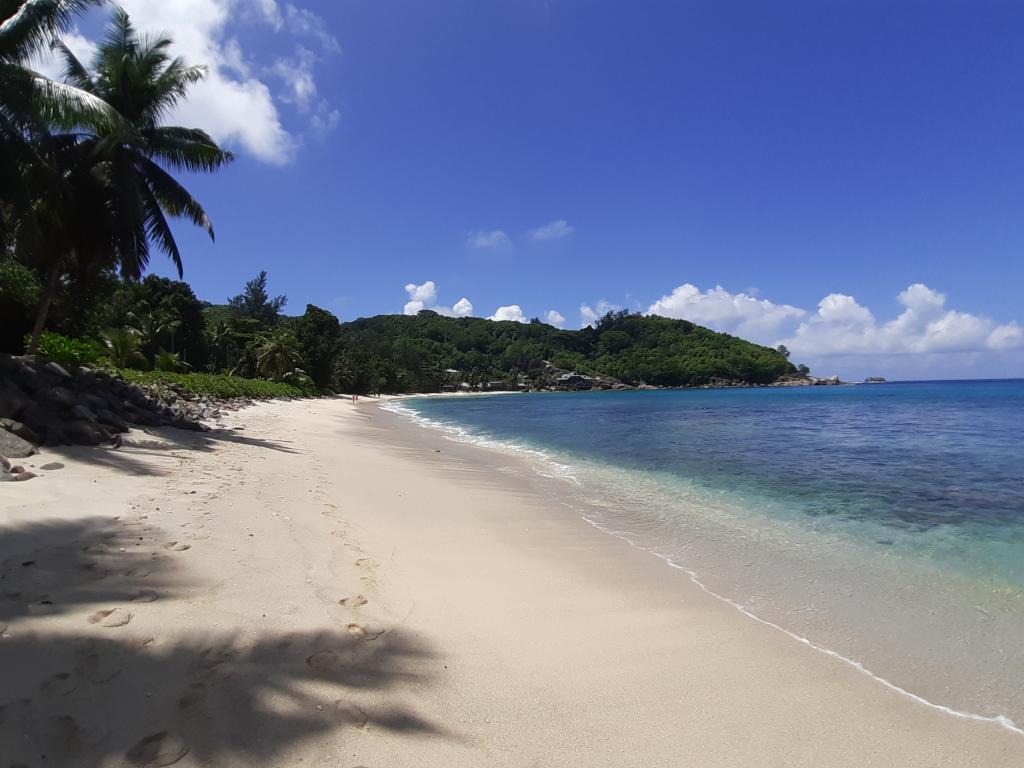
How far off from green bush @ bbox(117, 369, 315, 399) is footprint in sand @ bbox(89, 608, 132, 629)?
1798cm

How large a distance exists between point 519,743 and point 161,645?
2181 millimetres

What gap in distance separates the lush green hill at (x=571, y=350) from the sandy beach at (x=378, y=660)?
111 metres

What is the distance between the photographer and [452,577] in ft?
16.8

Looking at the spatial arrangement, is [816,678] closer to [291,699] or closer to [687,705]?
[687,705]

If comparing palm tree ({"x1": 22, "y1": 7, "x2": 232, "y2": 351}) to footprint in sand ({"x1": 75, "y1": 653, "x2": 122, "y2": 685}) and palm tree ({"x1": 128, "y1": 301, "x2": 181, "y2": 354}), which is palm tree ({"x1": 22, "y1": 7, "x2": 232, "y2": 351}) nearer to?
footprint in sand ({"x1": 75, "y1": 653, "x2": 122, "y2": 685})

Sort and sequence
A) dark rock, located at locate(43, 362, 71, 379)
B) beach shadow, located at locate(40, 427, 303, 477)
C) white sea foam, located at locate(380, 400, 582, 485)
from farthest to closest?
white sea foam, located at locate(380, 400, 582, 485)
dark rock, located at locate(43, 362, 71, 379)
beach shadow, located at locate(40, 427, 303, 477)

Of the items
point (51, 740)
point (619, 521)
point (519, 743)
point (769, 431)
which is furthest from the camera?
point (769, 431)

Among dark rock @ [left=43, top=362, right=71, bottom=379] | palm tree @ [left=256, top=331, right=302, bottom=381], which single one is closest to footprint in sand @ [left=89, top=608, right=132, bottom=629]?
dark rock @ [left=43, top=362, right=71, bottom=379]

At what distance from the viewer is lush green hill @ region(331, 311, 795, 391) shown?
137m

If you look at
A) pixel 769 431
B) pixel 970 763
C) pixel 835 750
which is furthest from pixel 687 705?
pixel 769 431

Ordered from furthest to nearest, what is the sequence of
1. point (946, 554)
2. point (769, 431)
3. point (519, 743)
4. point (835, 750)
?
point (769, 431) → point (946, 554) → point (835, 750) → point (519, 743)

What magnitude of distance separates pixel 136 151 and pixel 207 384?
61.1ft

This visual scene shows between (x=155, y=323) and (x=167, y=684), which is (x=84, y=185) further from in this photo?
(x=155, y=323)

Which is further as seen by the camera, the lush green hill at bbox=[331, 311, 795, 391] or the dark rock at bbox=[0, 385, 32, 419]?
the lush green hill at bbox=[331, 311, 795, 391]
